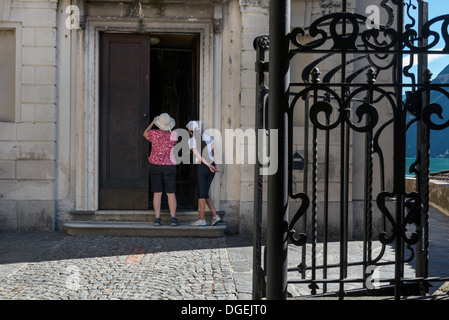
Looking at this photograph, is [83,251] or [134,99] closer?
[83,251]

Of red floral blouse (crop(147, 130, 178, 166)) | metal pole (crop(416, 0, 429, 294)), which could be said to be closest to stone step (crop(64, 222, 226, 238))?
red floral blouse (crop(147, 130, 178, 166))

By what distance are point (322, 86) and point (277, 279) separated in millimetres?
1032

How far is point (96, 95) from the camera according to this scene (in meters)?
8.62

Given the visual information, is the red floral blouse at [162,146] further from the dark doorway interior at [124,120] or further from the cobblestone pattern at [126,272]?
the cobblestone pattern at [126,272]

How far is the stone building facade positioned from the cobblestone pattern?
4.15 feet

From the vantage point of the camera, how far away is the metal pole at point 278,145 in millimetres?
2398

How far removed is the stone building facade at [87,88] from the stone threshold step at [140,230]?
0.56 metres

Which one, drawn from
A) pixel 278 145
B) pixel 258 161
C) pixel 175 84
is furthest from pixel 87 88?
pixel 278 145

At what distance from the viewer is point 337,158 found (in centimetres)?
859

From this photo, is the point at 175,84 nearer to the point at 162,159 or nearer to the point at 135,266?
the point at 162,159

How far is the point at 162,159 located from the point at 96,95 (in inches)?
68.7

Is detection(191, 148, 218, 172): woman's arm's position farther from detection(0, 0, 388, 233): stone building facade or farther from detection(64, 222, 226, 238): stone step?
detection(64, 222, 226, 238): stone step
